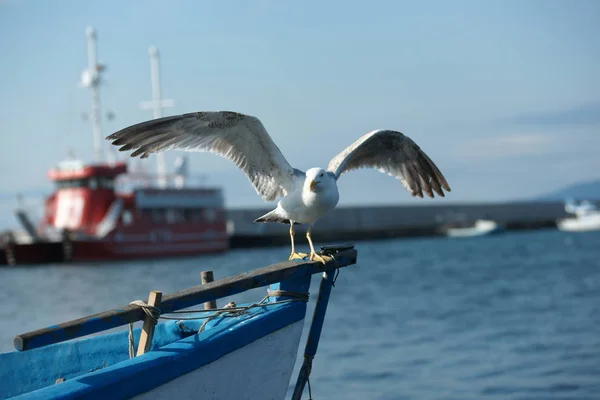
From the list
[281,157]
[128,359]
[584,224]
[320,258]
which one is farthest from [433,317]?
[584,224]

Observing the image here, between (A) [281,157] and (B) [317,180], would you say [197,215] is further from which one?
(B) [317,180]

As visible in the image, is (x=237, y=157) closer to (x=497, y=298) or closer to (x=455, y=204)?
(x=497, y=298)

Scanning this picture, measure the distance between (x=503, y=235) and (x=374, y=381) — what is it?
55580mm

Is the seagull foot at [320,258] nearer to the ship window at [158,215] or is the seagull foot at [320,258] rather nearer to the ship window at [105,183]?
the ship window at [105,183]

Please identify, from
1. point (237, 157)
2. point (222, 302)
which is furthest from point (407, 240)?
point (237, 157)

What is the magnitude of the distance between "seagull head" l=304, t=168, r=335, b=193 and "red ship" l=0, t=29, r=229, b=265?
115 ft

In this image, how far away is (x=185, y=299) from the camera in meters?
4.66

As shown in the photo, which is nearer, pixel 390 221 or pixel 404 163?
pixel 404 163

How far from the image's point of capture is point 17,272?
3691 cm

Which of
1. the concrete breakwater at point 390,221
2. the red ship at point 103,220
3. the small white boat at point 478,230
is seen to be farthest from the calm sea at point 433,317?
the small white boat at point 478,230

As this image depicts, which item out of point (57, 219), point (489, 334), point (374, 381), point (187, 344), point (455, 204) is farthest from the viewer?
point (455, 204)

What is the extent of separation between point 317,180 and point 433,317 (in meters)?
11.8

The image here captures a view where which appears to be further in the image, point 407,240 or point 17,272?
point 407,240

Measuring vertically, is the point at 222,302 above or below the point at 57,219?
below
